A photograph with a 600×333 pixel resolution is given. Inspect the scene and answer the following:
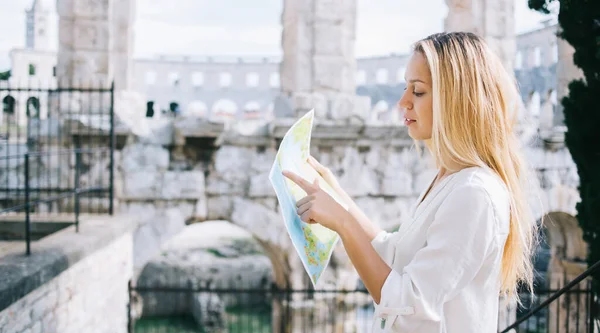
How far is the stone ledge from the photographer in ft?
10.5

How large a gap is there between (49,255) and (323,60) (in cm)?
486

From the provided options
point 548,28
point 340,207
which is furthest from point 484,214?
point 548,28

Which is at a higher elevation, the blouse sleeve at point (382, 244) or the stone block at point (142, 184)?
the blouse sleeve at point (382, 244)

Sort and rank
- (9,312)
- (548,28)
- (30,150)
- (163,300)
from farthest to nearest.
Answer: (548,28)
(163,300)
(30,150)
(9,312)

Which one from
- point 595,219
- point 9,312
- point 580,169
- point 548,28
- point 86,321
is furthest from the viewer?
point 548,28

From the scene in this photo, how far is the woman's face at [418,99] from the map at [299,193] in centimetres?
32

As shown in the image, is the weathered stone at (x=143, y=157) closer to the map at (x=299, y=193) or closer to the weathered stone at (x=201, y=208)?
the weathered stone at (x=201, y=208)

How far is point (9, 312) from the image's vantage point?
10.5 ft

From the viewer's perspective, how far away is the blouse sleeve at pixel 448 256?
5.00ft

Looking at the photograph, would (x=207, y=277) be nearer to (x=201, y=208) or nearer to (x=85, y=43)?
(x=201, y=208)

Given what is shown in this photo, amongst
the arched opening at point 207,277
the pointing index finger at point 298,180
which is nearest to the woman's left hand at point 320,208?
the pointing index finger at point 298,180

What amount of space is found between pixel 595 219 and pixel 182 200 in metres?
4.66

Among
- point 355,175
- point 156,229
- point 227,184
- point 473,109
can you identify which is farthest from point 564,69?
point 473,109

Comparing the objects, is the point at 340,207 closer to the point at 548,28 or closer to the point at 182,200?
the point at 182,200
